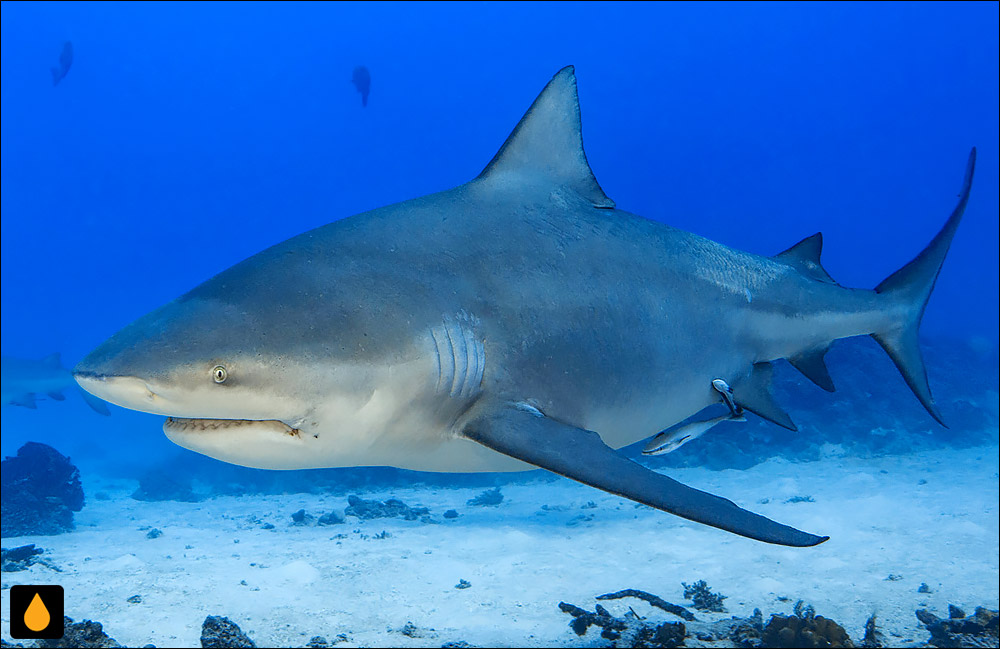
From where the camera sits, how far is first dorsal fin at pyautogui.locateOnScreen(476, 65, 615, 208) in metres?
3.44

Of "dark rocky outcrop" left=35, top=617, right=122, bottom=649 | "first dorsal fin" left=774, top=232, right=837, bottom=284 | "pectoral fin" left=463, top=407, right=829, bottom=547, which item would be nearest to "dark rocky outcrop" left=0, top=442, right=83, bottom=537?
"dark rocky outcrop" left=35, top=617, right=122, bottom=649

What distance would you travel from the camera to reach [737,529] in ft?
6.97

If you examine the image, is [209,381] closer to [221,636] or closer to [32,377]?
[221,636]

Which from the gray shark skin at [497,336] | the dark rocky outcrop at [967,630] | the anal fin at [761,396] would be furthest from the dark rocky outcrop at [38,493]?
the dark rocky outcrop at [967,630]

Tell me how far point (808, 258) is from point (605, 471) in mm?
3191

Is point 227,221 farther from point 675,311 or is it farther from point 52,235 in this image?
point 675,311

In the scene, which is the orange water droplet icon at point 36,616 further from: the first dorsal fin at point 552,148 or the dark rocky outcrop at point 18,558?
the dark rocky outcrop at point 18,558

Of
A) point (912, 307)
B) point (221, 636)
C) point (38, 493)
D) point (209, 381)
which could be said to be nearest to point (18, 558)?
point (38, 493)

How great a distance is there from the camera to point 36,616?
3756 millimetres

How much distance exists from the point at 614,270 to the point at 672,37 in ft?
398

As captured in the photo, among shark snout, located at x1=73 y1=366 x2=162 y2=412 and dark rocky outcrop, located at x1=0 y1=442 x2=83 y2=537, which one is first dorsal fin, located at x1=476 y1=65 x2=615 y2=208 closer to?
shark snout, located at x1=73 y1=366 x2=162 y2=412

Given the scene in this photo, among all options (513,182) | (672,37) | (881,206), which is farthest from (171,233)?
(513,182)

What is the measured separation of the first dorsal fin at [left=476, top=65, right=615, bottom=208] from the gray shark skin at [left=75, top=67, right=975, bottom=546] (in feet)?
0.04

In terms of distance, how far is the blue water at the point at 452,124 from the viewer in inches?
4267
